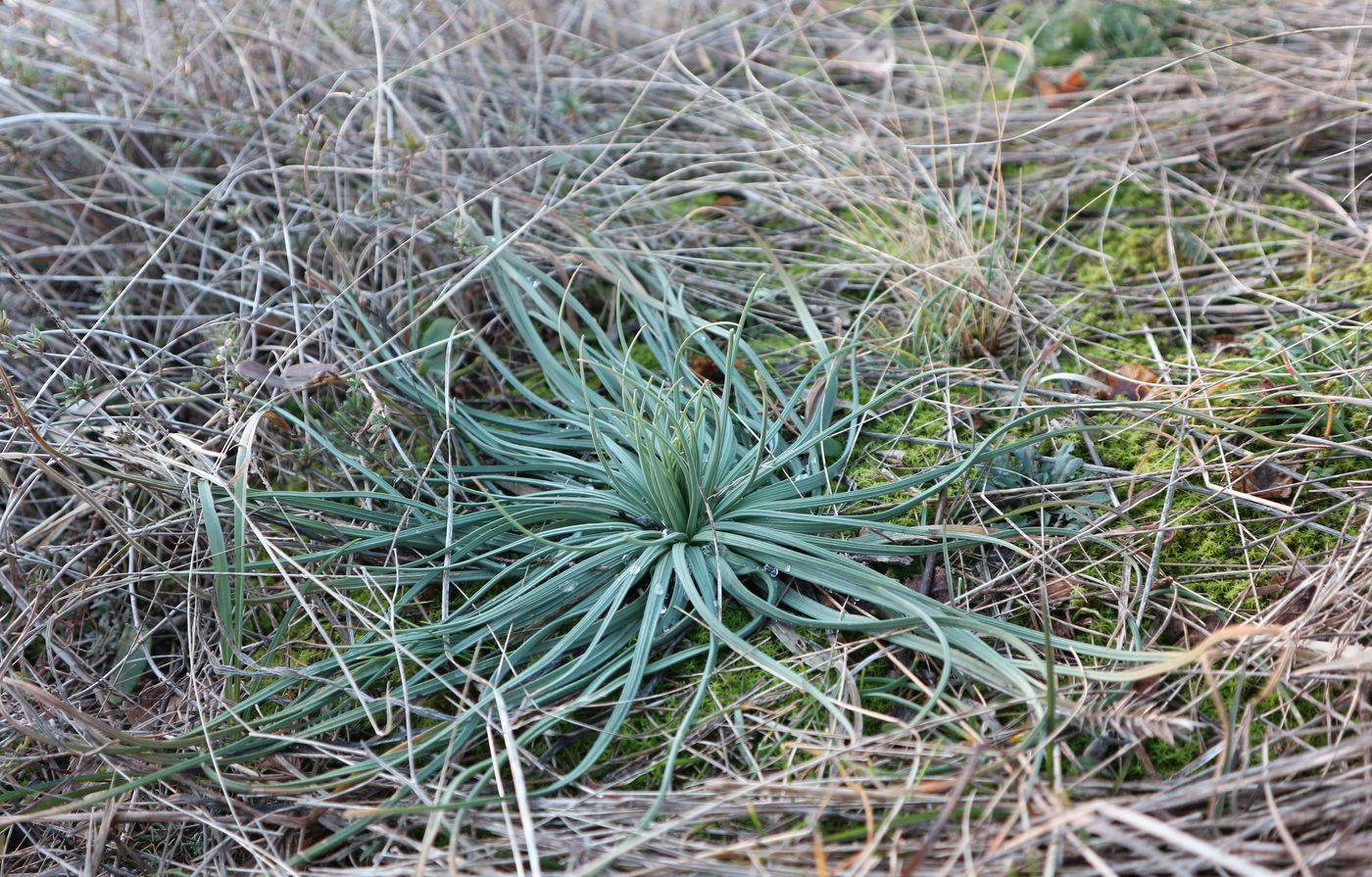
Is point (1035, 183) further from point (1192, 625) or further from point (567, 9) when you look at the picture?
point (567, 9)

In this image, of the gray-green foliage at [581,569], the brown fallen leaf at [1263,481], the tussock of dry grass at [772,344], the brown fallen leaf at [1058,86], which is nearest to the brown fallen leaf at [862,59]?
the tussock of dry grass at [772,344]

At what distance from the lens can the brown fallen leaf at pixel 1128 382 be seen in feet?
6.04

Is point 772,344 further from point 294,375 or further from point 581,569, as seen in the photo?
point 294,375

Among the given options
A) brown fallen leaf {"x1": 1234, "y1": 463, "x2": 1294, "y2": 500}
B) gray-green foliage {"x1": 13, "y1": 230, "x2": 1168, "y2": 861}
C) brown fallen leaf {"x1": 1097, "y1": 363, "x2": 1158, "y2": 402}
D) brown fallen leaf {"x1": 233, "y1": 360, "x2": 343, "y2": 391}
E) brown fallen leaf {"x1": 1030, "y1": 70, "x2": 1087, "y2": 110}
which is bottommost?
gray-green foliage {"x1": 13, "y1": 230, "x2": 1168, "y2": 861}

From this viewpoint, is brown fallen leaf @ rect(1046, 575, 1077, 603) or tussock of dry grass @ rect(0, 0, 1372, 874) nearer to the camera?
tussock of dry grass @ rect(0, 0, 1372, 874)

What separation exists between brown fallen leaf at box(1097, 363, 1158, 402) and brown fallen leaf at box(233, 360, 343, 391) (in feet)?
4.92

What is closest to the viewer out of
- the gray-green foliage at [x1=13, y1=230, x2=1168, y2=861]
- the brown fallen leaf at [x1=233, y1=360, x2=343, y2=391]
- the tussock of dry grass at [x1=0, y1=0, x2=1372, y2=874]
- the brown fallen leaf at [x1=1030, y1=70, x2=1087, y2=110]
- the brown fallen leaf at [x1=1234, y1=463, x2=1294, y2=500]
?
the tussock of dry grass at [x1=0, y1=0, x2=1372, y2=874]

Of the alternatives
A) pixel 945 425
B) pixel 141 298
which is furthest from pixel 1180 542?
pixel 141 298

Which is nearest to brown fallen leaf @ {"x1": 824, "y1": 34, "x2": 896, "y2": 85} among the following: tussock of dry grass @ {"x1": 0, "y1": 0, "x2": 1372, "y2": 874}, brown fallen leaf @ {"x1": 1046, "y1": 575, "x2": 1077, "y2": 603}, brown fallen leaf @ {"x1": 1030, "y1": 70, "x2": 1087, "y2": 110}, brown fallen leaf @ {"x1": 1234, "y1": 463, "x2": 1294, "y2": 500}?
tussock of dry grass @ {"x1": 0, "y1": 0, "x2": 1372, "y2": 874}

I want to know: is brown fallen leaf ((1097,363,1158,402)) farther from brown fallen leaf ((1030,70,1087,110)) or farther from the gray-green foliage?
brown fallen leaf ((1030,70,1087,110))

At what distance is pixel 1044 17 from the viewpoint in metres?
3.02

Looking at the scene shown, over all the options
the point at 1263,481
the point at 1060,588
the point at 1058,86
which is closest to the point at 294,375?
the point at 1060,588

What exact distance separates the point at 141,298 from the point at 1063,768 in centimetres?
217

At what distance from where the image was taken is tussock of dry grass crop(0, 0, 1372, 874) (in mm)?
1242
